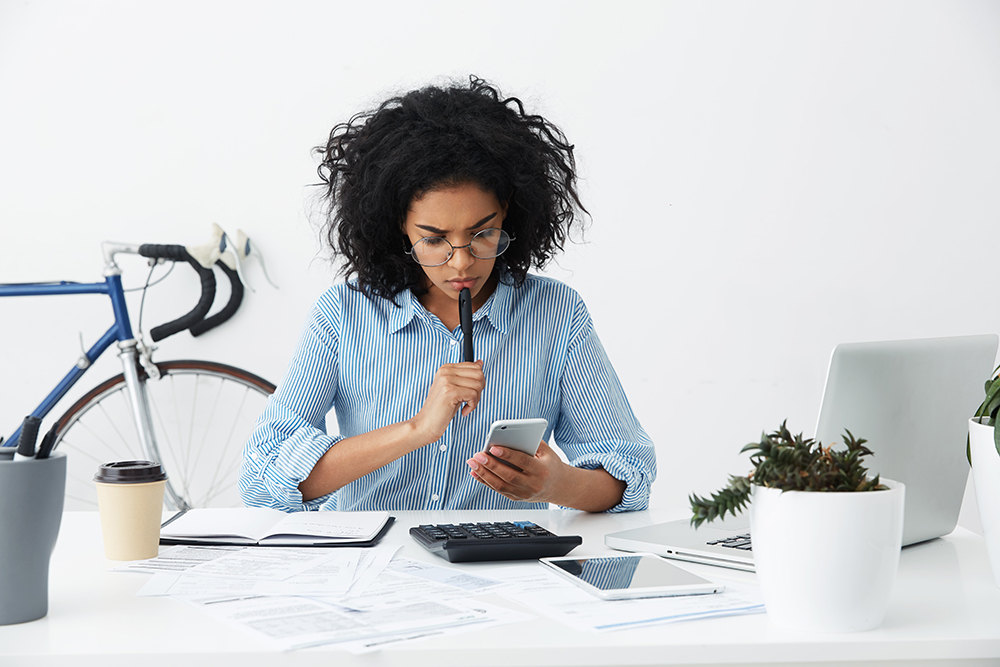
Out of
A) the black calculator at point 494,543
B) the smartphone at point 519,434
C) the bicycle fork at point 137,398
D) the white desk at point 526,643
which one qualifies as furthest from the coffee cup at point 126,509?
the bicycle fork at point 137,398

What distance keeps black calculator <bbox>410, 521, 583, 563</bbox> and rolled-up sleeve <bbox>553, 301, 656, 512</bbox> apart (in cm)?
43

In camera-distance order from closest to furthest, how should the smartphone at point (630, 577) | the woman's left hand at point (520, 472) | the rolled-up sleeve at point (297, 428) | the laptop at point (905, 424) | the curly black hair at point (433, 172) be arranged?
1. the smartphone at point (630, 577)
2. the laptop at point (905, 424)
3. the woman's left hand at point (520, 472)
4. the rolled-up sleeve at point (297, 428)
5. the curly black hair at point (433, 172)

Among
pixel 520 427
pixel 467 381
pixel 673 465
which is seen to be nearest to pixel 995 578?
pixel 520 427

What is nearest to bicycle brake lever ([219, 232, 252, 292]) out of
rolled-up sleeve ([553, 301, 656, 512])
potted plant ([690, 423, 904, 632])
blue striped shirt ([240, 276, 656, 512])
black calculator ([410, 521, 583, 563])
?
blue striped shirt ([240, 276, 656, 512])

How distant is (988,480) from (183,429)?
2.24m

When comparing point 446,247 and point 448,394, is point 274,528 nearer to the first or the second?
point 448,394

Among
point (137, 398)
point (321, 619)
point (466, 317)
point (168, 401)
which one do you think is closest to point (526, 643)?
point (321, 619)

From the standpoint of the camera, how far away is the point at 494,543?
3.07ft

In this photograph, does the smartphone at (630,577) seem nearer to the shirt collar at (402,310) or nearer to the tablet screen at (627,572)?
the tablet screen at (627,572)

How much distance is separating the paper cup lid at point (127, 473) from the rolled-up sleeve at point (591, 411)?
0.69m

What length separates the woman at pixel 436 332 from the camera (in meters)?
1.36

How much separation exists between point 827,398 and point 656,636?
352 millimetres

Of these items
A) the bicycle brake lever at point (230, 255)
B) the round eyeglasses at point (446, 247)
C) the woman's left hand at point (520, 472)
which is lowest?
the woman's left hand at point (520, 472)

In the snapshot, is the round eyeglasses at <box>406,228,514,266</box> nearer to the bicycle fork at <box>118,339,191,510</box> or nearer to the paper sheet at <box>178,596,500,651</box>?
the paper sheet at <box>178,596,500,651</box>
